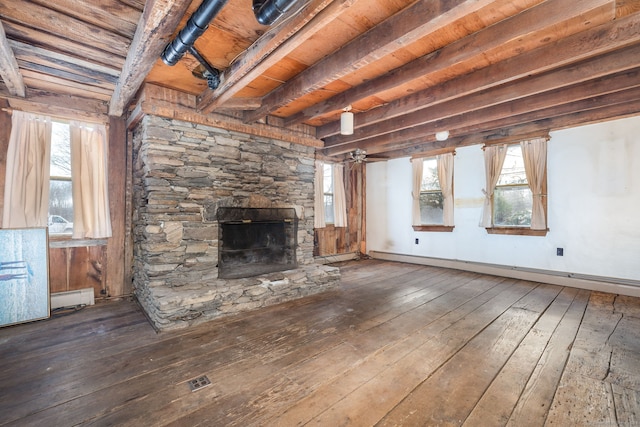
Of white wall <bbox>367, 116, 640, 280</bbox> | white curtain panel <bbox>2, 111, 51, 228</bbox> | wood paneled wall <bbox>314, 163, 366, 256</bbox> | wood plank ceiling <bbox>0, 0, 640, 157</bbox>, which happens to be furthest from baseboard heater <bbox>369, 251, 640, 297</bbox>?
white curtain panel <bbox>2, 111, 51, 228</bbox>

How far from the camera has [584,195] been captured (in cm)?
395

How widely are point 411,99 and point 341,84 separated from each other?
923 mm

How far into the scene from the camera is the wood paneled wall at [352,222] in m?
6.08

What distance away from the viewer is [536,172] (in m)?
4.27

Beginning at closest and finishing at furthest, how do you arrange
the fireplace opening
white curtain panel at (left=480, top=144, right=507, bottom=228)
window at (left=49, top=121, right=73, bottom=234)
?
window at (left=49, top=121, right=73, bottom=234) < the fireplace opening < white curtain panel at (left=480, top=144, right=507, bottom=228)

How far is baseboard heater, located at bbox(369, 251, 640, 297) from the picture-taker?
3.66 m

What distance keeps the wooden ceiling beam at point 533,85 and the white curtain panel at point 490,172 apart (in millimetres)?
1826

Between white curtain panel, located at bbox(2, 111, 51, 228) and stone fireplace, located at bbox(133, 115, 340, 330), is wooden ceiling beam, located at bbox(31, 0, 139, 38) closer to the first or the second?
stone fireplace, located at bbox(133, 115, 340, 330)

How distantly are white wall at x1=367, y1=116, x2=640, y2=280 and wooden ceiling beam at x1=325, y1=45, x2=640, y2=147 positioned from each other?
1746 mm

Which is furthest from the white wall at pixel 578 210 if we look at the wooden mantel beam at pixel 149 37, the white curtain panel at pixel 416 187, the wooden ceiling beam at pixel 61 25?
the wooden ceiling beam at pixel 61 25

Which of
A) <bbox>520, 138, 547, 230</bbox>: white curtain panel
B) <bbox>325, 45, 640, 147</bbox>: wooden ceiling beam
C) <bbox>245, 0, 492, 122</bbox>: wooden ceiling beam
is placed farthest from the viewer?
<bbox>520, 138, 547, 230</bbox>: white curtain panel

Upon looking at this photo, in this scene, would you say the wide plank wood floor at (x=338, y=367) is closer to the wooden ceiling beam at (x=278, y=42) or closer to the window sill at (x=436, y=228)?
the window sill at (x=436, y=228)

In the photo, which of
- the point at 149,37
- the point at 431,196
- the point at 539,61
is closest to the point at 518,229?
the point at 431,196

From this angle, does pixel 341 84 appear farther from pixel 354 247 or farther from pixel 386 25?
pixel 354 247
